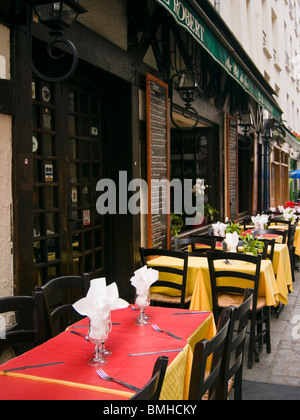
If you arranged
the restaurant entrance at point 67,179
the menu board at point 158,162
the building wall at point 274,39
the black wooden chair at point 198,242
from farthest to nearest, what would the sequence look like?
the building wall at point 274,39 → the black wooden chair at point 198,242 → the menu board at point 158,162 → the restaurant entrance at point 67,179

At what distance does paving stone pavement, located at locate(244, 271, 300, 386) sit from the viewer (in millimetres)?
4051

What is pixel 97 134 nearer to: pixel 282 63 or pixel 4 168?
pixel 4 168

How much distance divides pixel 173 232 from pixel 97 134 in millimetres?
2313

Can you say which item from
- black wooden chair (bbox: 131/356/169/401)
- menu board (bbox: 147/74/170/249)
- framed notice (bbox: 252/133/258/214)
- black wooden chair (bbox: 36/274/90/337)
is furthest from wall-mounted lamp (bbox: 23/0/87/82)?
framed notice (bbox: 252/133/258/214)

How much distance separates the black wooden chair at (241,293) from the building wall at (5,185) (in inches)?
81.6

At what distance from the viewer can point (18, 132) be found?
3.35 m

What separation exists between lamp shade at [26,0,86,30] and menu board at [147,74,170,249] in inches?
94.3

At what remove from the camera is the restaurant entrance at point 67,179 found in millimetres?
4043

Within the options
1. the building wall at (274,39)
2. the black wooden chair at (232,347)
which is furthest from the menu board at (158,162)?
the building wall at (274,39)

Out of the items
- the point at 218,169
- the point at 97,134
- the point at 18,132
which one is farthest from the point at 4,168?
the point at 218,169

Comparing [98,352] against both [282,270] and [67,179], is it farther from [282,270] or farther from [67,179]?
[282,270]

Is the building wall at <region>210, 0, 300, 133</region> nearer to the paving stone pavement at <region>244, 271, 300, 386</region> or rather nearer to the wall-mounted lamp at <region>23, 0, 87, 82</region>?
the paving stone pavement at <region>244, 271, 300, 386</region>

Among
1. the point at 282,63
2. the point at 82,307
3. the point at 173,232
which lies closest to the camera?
the point at 82,307

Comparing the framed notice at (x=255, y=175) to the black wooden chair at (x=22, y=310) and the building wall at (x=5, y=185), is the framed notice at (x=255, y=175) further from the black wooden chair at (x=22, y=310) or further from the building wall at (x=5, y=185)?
the black wooden chair at (x=22, y=310)
